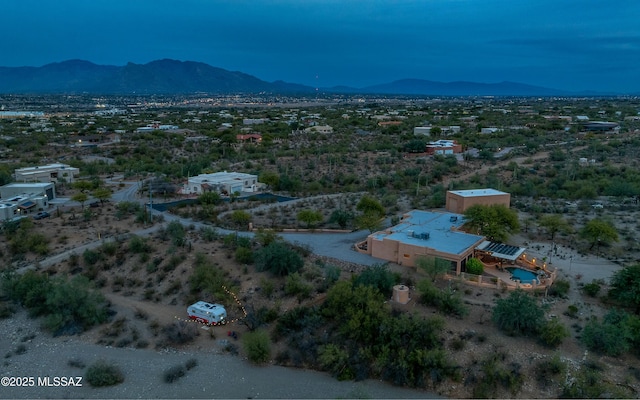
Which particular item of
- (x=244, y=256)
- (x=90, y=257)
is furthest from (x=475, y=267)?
(x=90, y=257)

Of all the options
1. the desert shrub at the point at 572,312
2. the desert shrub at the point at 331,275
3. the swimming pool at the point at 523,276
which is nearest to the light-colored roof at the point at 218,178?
the desert shrub at the point at 331,275

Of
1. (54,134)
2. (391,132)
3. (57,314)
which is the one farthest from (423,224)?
(54,134)

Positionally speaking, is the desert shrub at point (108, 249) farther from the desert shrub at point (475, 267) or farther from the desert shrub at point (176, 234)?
Answer: the desert shrub at point (475, 267)

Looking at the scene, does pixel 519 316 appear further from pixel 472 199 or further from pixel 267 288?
pixel 472 199

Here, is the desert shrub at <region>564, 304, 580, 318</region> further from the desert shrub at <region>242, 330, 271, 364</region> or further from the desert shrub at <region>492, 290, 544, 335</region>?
the desert shrub at <region>242, 330, 271, 364</region>

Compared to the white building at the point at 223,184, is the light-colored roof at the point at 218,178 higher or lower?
higher

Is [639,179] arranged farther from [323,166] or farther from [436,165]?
[323,166]

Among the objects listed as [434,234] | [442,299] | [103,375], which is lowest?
[103,375]
